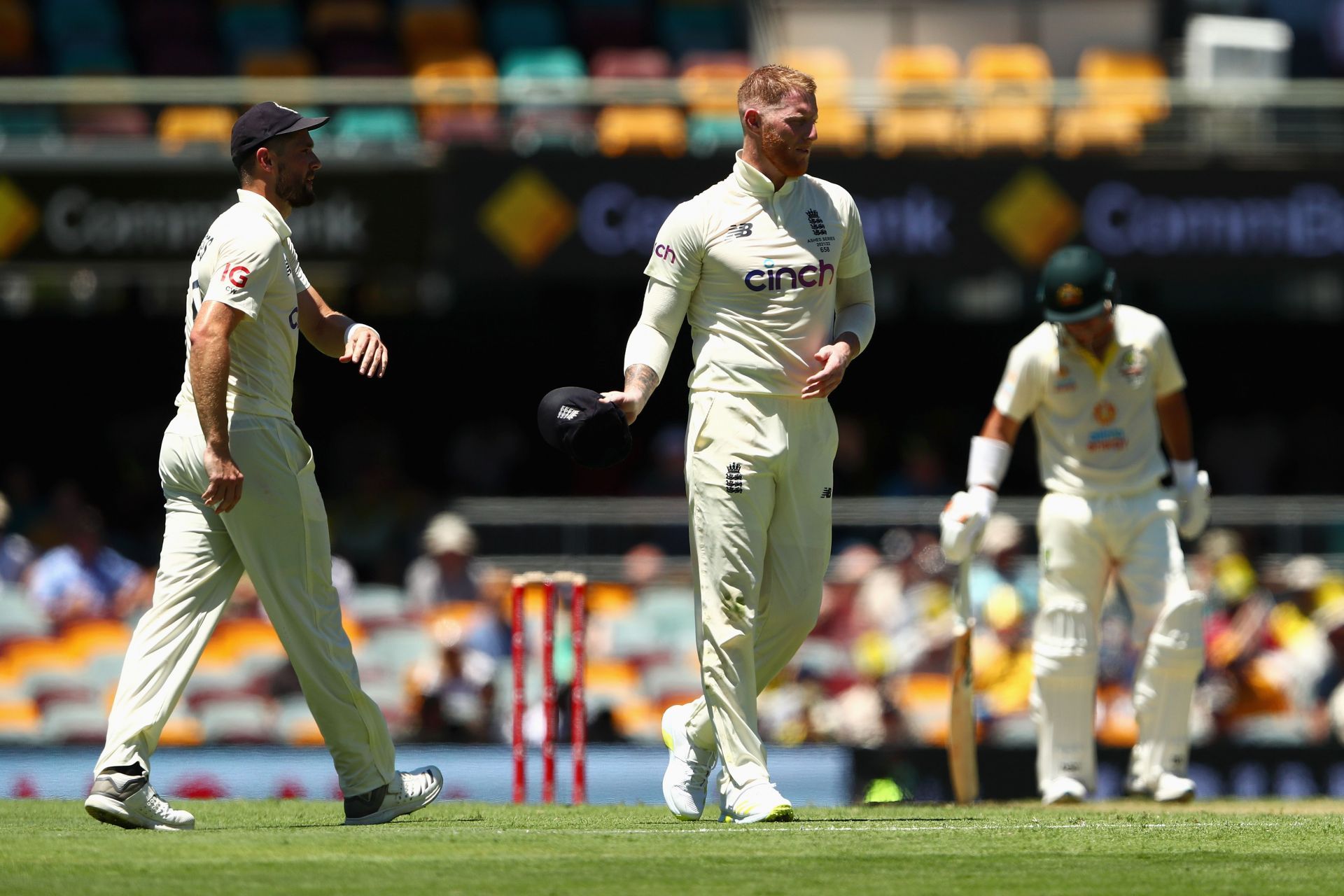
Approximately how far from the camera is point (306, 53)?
18406 mm

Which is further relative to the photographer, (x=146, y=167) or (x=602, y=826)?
(x=146, y=167)

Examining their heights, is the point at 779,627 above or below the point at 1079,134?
below

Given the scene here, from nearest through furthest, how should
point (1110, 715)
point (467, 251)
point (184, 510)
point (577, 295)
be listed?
point (184, 510), point (1110, 715), point (467, 251), point (577, 295)

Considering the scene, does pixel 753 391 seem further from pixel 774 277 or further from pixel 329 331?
pixel 329 331

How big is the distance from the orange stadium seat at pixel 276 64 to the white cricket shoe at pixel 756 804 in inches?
495

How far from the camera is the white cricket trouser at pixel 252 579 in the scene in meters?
5.95

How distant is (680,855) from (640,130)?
10.4 m

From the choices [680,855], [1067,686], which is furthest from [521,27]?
[680,855]

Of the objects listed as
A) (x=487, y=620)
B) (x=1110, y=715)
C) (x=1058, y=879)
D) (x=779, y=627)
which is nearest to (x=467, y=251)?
(x=487, y=620)

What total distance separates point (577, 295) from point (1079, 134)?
4.37m

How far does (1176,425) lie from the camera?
27.6ft

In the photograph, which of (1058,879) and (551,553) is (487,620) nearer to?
(551,553)

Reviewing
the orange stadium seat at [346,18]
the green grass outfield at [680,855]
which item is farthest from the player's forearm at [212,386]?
the orange stadium seat at [346,18]

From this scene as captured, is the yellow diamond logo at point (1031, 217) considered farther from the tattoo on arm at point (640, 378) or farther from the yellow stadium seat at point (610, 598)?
the tattoo on arm at point (640, 378)
